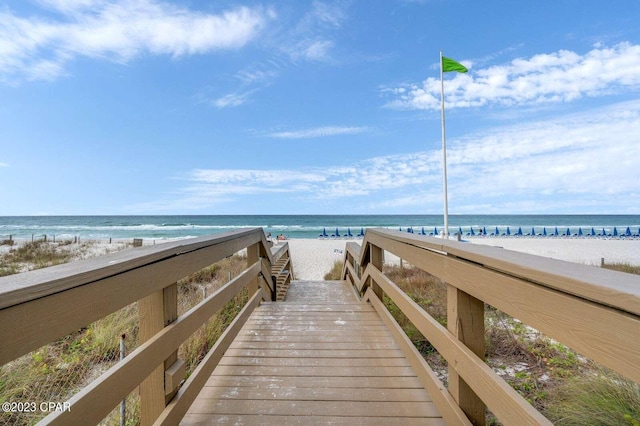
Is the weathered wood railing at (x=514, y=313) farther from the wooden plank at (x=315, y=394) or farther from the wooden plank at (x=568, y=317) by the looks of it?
the wooden plank at (x=315, y=394)

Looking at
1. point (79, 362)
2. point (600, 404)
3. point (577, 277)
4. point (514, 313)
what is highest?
A: point (577, 277)

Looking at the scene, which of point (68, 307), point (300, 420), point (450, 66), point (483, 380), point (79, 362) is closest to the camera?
point (68, 307)

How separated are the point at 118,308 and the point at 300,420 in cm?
114

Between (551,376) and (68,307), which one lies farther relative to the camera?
(551,376)

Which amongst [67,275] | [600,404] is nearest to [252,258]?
[67,275]

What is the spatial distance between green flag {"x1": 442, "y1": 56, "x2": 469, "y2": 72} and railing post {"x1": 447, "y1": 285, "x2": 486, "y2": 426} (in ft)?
46.8

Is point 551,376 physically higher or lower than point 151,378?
lower

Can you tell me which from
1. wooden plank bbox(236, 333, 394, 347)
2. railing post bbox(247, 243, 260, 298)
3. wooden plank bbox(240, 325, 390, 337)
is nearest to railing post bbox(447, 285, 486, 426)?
wooden plank bbox(236, 333, 394, 347)

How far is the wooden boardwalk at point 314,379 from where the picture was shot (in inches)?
66.2

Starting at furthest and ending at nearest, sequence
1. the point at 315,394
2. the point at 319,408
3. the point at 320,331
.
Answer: the point at 320,331
the point at 315,394
the point at 319,408

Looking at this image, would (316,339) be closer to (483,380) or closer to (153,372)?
(153,372)

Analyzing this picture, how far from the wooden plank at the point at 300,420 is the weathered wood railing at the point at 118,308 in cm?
13

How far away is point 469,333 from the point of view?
1325 mm

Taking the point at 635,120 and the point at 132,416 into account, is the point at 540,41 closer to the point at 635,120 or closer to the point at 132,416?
the point at 635,120
